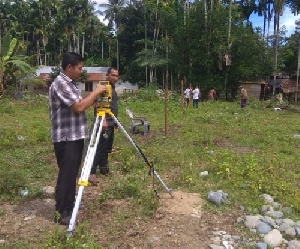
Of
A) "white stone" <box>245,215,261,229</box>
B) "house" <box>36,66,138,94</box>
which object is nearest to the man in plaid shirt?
"white stone" <box>245,215,261,229</box>

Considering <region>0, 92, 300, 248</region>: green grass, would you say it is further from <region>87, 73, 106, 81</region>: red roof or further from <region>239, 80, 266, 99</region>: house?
<region>87, 73, 106, 81</region>: red roof

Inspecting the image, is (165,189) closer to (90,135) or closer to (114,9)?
(90,135)

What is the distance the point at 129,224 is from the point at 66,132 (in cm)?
107

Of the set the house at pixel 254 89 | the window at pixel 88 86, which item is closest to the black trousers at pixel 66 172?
the house at pixel 254 89

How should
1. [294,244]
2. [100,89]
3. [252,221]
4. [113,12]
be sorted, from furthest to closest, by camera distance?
[113,12] < [252,221] < [294,244] < [100,89]

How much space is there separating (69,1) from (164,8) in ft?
57.2

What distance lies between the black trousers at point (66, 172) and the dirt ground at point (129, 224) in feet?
0.67

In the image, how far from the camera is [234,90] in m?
27.2

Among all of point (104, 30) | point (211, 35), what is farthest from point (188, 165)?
point (104, 30)

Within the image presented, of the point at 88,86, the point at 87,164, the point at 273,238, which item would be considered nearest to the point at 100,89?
the point at 87,164

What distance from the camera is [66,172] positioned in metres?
3.64

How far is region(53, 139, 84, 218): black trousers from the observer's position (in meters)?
3.63

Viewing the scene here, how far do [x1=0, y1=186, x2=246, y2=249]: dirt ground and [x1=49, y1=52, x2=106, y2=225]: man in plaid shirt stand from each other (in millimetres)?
256

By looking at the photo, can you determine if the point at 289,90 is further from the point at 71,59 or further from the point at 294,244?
the point at 71,59
